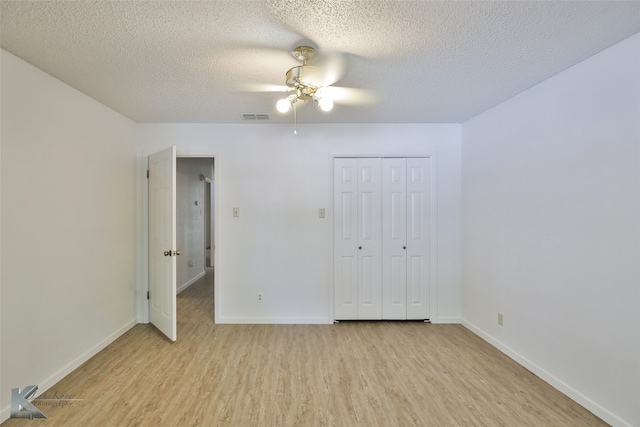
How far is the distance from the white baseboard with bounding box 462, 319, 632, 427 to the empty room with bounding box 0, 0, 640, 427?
0.05 feet

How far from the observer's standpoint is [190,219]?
5129 mm

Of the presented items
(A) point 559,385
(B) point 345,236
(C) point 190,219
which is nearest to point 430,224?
(B) point 345,236

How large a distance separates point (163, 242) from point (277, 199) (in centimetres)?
133

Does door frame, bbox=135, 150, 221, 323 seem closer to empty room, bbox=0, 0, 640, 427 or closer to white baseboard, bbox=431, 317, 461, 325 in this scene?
empty room, bbox=0, 0, 640, 427

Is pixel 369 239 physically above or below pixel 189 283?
above

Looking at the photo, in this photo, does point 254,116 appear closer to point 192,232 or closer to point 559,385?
point 192,232

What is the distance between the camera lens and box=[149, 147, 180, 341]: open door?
2.87 metres

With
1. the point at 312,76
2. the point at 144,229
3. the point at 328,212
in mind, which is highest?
the point at 312,76

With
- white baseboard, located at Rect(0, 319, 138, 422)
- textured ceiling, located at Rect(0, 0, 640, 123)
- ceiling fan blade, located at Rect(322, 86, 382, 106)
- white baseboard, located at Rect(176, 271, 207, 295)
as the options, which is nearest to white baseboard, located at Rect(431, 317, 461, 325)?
textured ceiling, located at Rect(0, 0, 640, 123)

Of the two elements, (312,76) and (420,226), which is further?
(420,226)

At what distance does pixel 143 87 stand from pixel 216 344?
2.47 m

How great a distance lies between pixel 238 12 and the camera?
1475mm

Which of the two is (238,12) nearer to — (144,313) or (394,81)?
(394,81)

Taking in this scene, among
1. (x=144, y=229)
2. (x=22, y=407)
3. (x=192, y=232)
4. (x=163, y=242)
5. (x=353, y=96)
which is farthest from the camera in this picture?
(x=192, y=232)
